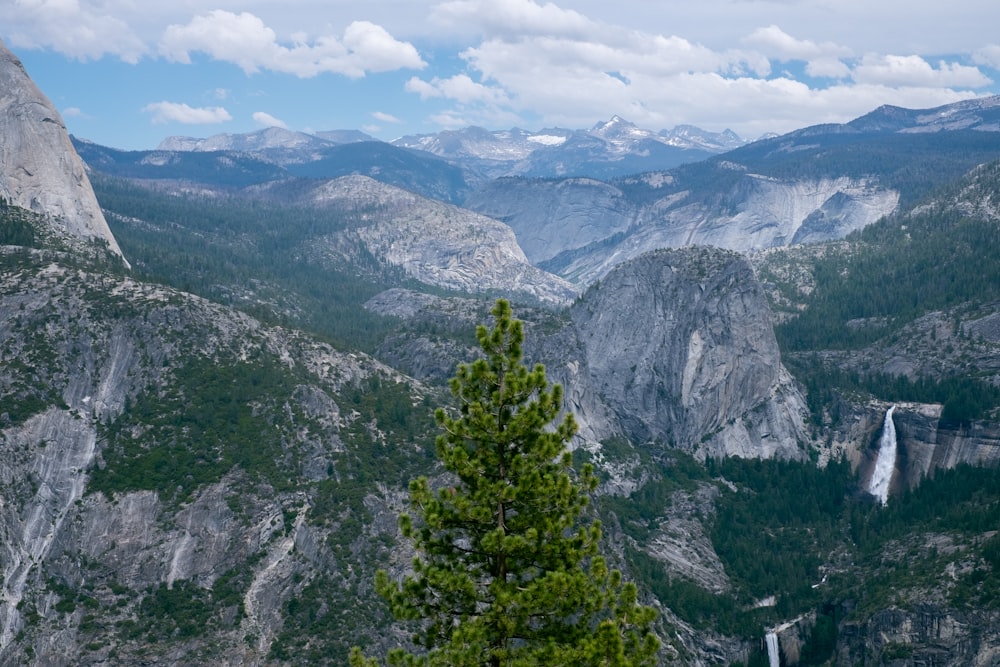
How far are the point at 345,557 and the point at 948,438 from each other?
355ft

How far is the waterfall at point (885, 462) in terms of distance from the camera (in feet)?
558

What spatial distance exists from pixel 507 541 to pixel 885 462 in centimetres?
15289

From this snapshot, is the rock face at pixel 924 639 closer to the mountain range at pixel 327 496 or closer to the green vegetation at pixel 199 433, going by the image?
the mountain range at pixel 327 496

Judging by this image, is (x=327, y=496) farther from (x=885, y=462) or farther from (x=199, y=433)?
(x=885, y=462)

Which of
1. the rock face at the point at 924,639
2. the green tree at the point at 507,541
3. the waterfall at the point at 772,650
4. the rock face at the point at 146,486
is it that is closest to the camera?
the green tree at the point at 507,541

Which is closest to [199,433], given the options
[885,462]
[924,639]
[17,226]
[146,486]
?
[146,486]

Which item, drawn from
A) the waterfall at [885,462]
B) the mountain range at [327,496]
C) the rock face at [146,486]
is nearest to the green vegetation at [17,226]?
the mountain range at [327,496]

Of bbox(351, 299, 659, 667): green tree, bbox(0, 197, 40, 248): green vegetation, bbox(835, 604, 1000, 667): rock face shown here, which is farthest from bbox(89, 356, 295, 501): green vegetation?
bbox(351, 299, 659, 667): green tree

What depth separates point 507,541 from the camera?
121 ft

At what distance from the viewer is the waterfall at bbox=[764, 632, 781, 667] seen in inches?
5153

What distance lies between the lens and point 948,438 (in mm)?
165000

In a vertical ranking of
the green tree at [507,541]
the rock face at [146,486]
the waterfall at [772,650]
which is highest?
the green tree at [507,541]

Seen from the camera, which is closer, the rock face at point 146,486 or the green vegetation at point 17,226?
the rock face at point 146,486

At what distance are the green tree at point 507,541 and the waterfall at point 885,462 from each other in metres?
144
